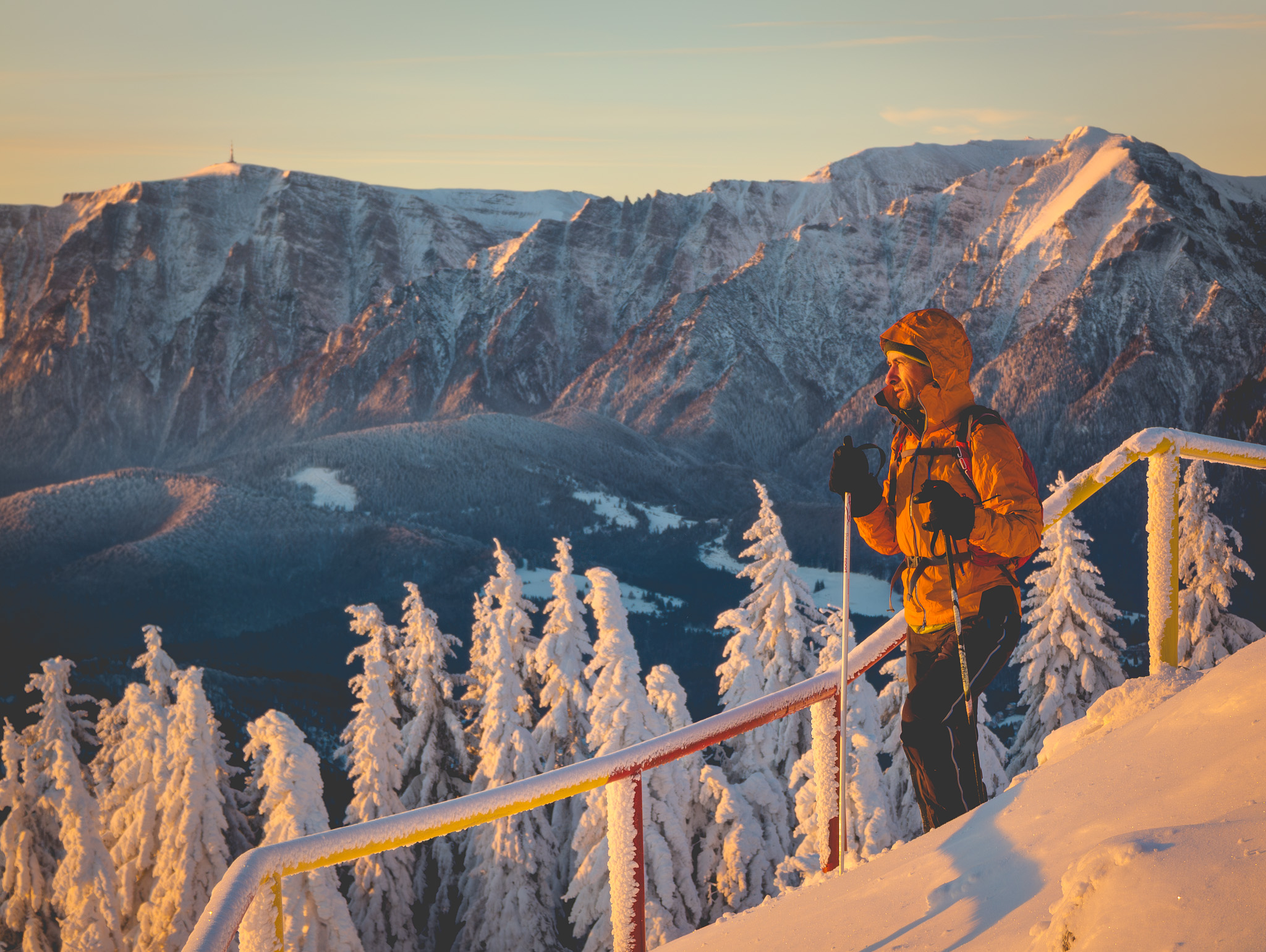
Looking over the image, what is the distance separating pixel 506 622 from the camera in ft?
80.9

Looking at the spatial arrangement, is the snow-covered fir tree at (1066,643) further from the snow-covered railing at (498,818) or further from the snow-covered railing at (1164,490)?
the snow-covered railing at (498,818)

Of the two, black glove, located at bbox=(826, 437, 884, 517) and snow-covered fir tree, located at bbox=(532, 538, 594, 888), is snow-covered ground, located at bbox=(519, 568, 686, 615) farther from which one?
black glove, located at bbox=(826, 437, 884, 517)

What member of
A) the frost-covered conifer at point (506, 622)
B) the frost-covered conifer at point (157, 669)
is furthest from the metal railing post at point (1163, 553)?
the frost-covered conifer at point (157, 669)

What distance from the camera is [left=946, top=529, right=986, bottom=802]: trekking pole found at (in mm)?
4625

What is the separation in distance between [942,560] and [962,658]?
460mm

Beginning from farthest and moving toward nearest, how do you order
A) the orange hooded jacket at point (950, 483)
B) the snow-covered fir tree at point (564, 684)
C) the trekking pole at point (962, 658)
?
1. the snow-covered fir tree at point (564, 684)
2. the trekking pole at point (962, 658)
3. the orange hooded jacket at point (950, 483)

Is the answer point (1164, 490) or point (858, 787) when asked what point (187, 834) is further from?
point (1164, 490)

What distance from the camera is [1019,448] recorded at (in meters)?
4.46

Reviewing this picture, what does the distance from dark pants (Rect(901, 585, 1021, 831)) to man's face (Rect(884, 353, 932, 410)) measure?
0.97 m

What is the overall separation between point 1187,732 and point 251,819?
2654 cm

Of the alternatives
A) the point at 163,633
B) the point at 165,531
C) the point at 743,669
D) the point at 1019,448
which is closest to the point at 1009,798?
the point at 1019,448

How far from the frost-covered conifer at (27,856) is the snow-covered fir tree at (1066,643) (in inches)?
800

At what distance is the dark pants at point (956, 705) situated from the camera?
4832mm

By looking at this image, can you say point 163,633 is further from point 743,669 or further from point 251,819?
point 743,669
